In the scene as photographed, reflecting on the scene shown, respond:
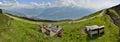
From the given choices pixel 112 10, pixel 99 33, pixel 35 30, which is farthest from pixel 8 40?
pixel 112 10

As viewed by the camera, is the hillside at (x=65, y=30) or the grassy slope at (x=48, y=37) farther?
the hillside at (x=65, y=30)

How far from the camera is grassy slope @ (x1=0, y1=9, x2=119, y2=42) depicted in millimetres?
79250

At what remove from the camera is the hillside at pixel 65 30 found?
3142 inches

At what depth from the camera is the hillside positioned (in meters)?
79.8

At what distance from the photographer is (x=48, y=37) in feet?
272

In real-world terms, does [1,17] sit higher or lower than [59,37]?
higher

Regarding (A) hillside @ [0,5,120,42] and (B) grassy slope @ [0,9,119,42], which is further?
(A) hillside @ [0,5,120,42]

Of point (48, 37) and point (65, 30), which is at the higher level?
point (65, 30)

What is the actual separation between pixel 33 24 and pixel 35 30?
5203 mm

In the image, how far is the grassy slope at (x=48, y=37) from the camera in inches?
3120

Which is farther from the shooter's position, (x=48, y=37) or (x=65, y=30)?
(x=65, y=30)

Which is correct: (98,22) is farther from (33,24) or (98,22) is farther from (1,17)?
(1,17)

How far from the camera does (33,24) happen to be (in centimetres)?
9181

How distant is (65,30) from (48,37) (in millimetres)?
7089
